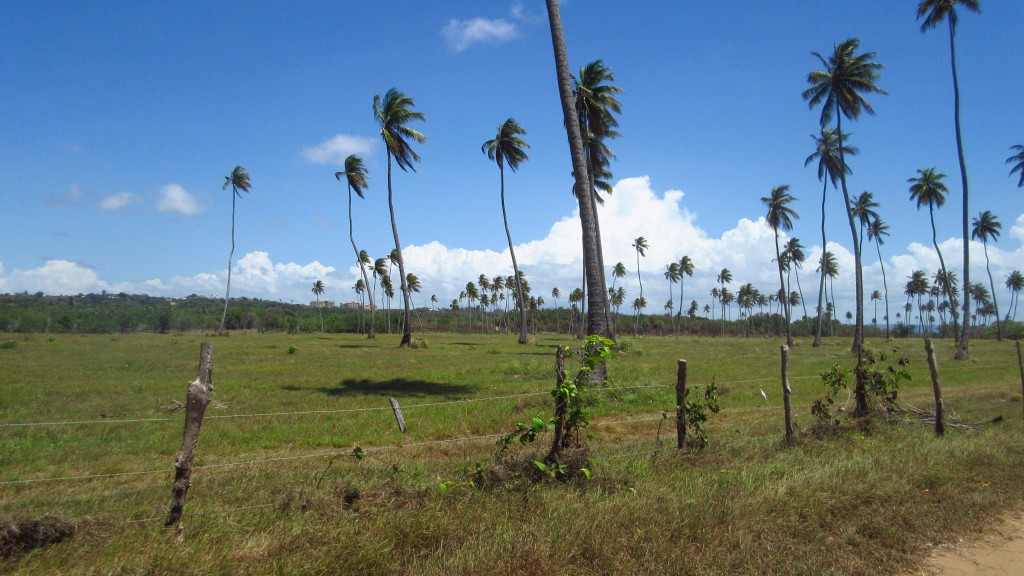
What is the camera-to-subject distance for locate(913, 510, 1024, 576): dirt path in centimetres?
447

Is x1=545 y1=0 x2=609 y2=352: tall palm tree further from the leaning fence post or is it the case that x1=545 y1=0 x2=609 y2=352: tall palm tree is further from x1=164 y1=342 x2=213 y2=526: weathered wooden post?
x1=164 y1=342 x2=213 y2=526: weathered wooden post

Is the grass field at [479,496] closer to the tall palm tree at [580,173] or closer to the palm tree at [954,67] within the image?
the tall palm tree at [580,173]

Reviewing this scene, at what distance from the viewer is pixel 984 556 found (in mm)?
4746

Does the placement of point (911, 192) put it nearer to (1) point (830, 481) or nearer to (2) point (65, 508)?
(1) point (830, 481)

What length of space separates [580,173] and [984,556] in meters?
11.5

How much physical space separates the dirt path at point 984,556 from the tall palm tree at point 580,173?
9.01 meters

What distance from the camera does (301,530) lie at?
14.5ft

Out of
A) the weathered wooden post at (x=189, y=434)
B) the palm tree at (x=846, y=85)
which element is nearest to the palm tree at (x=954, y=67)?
the palm tree at (x=846, y=85)

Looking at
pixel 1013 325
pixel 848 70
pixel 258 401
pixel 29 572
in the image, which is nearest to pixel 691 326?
pixel 1013 325

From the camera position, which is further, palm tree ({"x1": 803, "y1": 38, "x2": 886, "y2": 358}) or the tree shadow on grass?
palm tree ({"x1": 803, "y1": 38, "x2": 886, "y2": 358})

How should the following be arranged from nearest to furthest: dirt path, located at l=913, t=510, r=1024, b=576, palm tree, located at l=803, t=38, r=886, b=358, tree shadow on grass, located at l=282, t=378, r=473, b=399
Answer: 1. dirt path, located at l=913, t=510, r=1024, b=576
2. tree shadow on grass, located at l=282, t=378, r=473, b=399
3. palm tree, located at l=803, t=38, r=886, b=358

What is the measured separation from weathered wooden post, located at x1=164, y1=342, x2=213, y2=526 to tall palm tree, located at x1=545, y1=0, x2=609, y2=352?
403 inches

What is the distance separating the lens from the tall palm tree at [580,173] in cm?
1409

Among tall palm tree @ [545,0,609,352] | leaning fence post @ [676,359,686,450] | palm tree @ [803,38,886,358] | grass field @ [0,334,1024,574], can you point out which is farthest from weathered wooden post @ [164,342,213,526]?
palm tree @ [803,38,886,358]
